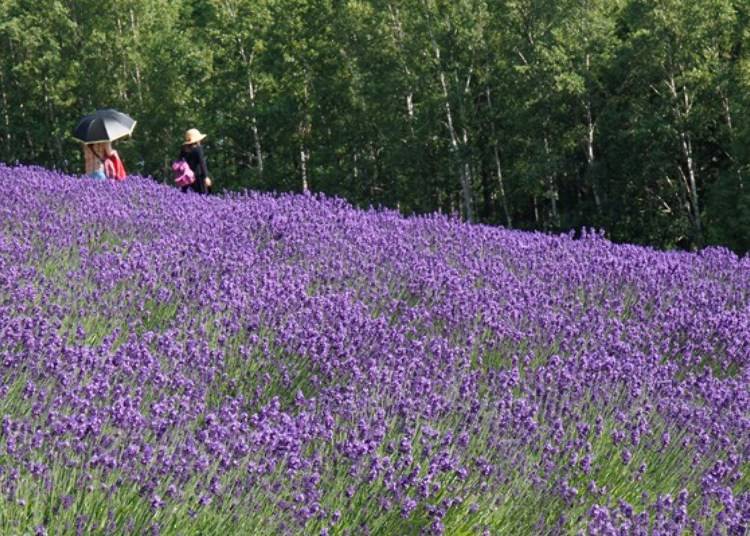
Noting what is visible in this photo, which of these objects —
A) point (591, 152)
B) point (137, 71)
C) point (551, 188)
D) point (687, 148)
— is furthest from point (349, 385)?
point (137, 71)

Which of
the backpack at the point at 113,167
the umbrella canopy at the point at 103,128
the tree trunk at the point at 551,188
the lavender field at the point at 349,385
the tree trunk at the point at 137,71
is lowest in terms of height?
the tree trunk at the point at 551,188

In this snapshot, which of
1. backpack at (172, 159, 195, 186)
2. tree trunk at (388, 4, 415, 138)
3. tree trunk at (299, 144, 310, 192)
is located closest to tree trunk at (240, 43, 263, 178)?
tree trunk at (299, 144, 310, 192)


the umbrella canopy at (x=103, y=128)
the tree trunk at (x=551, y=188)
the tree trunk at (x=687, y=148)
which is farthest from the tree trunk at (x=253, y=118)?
the umbrella canopy at (x=103, y=128)

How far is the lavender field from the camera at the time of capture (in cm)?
323

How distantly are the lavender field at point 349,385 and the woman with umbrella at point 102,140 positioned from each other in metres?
4.29

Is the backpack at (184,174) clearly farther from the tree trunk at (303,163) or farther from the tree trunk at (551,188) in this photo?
the tree trunk at (303,163)

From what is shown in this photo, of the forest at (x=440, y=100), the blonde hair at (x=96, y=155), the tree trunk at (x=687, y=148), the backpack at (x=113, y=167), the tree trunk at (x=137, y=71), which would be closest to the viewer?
the backpack at (x=113, y=167)

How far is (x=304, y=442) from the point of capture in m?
3.62

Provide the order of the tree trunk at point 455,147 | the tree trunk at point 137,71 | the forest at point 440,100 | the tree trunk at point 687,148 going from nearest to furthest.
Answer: the tree trunk at point 687,148 → the forest at point 440,100 → the tree trunk at point 455,147 → the tree trunk at point 137,71

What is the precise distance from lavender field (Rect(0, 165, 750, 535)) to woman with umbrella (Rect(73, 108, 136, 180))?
14.1 ft

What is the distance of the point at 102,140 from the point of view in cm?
1227

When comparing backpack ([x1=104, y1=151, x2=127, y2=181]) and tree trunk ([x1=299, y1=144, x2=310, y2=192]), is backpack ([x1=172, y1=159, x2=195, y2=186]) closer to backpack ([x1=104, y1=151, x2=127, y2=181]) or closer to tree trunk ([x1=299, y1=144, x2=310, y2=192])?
backpack ([x1=104, y1=151, x2=127, y2=181])

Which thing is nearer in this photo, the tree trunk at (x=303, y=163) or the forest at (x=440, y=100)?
the forest at (x=440, y=100)

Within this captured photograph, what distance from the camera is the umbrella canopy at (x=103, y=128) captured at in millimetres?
12672
